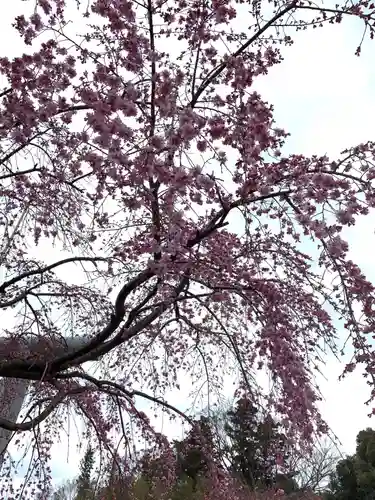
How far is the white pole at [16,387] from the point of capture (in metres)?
4.94

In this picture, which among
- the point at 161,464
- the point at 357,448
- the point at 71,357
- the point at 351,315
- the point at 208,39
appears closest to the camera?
the point at 351,315

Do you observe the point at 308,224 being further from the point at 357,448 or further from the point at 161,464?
the point at 357,448

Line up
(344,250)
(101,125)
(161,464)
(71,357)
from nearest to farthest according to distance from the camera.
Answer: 1. (101,125)
2. (344,250)
3. (71,357)
4. (161,464)

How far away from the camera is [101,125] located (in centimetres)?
238

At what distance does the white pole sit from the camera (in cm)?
494

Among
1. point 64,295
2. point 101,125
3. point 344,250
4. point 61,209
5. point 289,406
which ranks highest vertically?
point 61,209

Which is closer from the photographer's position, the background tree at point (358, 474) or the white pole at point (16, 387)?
the white pole at point (16, 387)

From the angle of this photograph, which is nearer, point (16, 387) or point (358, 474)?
point (16, 387)

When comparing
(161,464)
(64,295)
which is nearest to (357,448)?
(161,464)

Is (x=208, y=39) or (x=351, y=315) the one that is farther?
(x=208, y=39)

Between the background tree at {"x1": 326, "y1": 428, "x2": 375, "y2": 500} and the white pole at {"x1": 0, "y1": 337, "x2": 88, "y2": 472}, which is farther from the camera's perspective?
the background tree at {"x1": 326, "y1": 428, "x2": 375, "y2": 500}

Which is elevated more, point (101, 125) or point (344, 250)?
point (101, 125)

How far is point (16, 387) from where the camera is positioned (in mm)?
5977

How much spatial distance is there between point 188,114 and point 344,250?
3.79 ft
